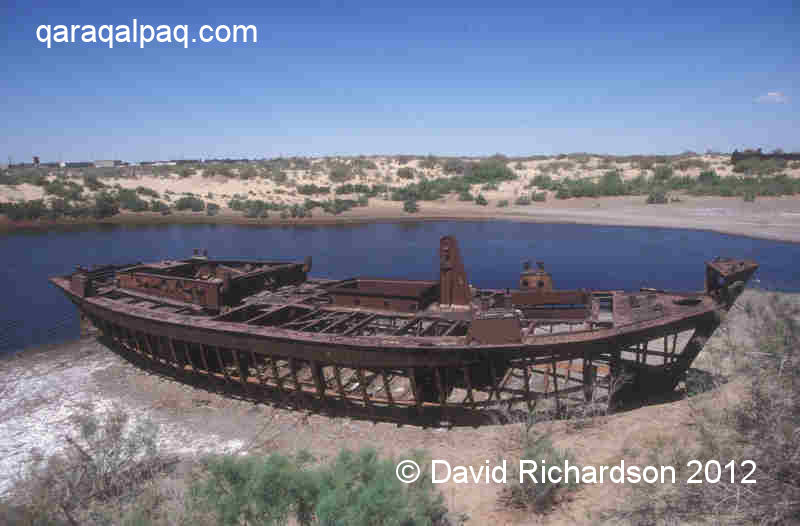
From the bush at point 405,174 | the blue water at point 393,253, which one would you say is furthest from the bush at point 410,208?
the bush at point 405,174

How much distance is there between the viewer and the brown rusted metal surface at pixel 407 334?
845 cm

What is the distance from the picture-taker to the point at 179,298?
13.4 metres

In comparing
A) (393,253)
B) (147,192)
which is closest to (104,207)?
(147,192)

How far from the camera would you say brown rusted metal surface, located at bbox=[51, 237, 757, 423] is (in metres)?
8.45

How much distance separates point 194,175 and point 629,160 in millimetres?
61200

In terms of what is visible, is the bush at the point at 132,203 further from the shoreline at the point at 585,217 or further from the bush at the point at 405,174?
the bush at the point at 405,174

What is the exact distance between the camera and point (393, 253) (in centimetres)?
3027

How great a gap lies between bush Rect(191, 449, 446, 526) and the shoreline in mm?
32377

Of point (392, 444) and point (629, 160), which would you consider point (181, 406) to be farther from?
point (629, 160)

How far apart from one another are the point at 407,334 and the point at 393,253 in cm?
1954

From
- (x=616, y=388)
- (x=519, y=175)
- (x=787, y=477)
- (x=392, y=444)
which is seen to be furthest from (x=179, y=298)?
(x=519, y=175)

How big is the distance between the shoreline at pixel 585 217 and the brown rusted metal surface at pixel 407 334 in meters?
24.9

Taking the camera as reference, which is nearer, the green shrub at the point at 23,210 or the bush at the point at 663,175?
the green shrub at the point at 23,210

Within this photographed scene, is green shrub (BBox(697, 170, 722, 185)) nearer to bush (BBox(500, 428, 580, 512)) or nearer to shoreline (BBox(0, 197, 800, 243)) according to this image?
shoreline (BBox(0, 197, 800, 243))
